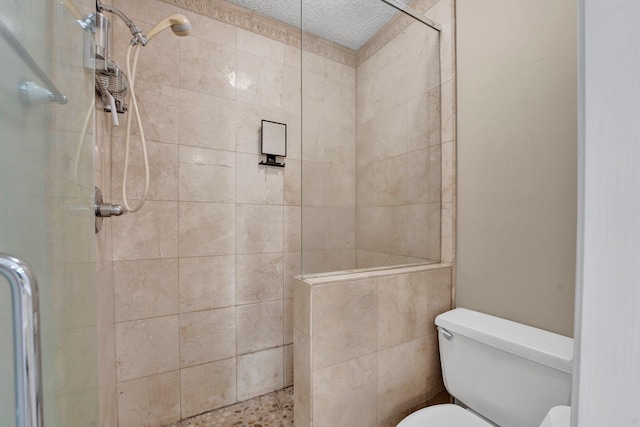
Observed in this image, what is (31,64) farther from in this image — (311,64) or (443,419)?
(443,419)

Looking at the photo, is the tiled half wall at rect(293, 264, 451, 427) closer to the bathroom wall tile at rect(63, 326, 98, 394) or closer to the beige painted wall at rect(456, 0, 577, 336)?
the beige painted wall at rect(456, 0, 577, 336)

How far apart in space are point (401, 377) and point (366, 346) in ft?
0.82

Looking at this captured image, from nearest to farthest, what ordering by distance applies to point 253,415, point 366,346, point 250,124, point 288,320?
point 366,346 → point 253,415 → point 250,124 → point 288,320

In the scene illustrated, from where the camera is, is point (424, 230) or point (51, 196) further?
point (424, 230)

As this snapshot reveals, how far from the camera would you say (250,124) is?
5.37ft

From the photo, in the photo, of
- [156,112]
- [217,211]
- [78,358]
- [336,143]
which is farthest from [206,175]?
[78,358]

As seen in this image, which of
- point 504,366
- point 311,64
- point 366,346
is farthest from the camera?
point 311,64

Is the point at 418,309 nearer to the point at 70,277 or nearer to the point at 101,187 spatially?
the point at 70,277

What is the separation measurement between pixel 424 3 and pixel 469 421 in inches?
74.4

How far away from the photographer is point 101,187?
3.42 feet

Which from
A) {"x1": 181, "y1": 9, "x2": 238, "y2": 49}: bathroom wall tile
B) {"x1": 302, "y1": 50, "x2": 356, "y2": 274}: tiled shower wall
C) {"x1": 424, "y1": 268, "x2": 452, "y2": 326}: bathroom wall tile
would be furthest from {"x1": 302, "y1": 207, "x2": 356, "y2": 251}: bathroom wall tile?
{"x1": 181, "y1": 9, "x2": 238, "y2": 49}: bathroom wall tile

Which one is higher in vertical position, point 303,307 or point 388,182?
point 388,182

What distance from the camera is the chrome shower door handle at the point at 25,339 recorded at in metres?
0.26

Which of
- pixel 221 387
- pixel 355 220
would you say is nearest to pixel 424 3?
pixel 355 220
